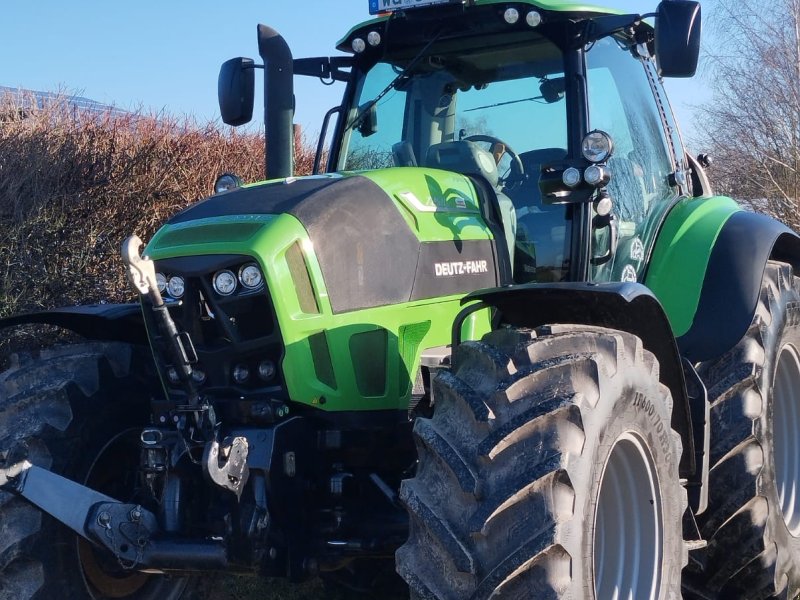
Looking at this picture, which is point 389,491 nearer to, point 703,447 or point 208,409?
point 208,409

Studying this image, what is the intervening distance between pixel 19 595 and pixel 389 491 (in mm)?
1420

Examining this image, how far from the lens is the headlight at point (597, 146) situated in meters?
4.01

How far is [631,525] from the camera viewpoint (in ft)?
11.5

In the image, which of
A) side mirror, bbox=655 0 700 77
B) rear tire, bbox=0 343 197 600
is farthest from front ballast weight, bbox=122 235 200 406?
side mirror, bbox=655 0 700 77

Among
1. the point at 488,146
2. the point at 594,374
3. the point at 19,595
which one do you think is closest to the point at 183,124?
the point at 488,146

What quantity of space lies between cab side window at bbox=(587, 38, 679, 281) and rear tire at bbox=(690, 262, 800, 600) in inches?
24.1

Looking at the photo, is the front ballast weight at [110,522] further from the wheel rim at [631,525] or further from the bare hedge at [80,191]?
the bare hedge at [80,191]

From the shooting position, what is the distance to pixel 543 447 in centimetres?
288

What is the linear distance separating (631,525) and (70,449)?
7.02 ft

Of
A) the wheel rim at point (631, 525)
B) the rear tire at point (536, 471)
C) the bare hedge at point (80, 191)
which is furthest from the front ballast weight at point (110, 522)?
the bare hedge at point (80, 191)

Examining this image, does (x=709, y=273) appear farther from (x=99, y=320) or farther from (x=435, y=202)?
(x=99, y=320)

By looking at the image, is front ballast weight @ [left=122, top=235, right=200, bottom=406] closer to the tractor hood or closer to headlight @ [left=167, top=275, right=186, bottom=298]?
headlight @ [left=167, top=275, right=186, bottom=298]

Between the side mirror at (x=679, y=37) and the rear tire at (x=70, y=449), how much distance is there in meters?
2.52

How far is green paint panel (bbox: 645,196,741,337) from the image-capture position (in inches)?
177
